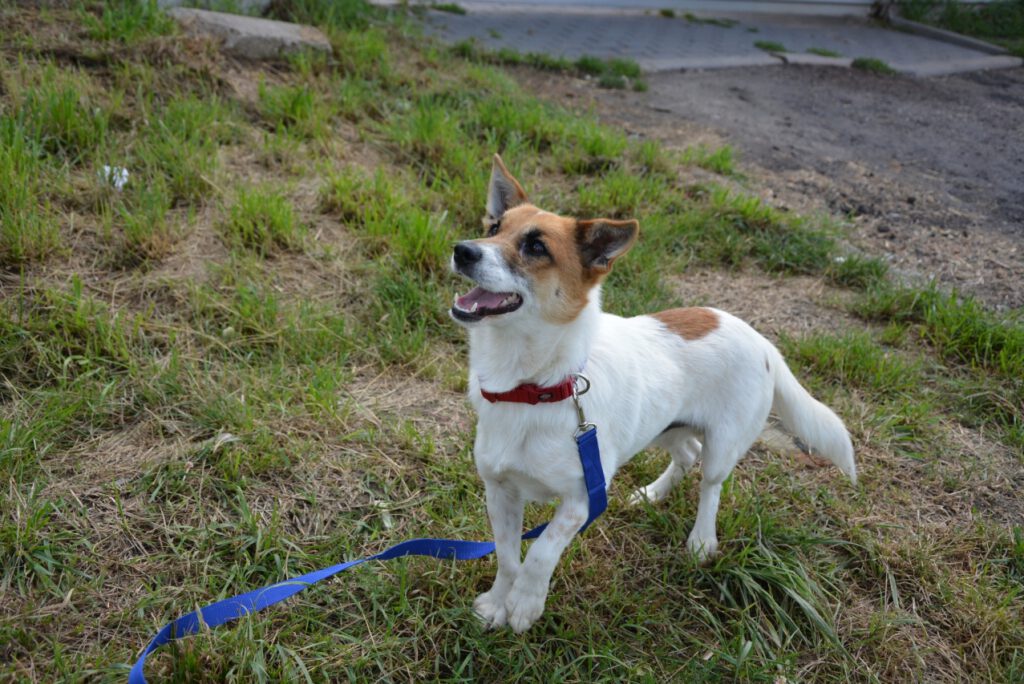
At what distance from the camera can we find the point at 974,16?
43.0 feet

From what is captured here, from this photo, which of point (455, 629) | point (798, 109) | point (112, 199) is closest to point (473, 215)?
point (112, 199)

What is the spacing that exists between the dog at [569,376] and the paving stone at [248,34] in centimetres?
372

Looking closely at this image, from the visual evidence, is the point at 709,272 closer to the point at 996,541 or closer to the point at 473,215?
the point at 473,215

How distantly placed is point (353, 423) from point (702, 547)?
4.89 ft

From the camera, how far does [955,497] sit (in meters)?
2.99

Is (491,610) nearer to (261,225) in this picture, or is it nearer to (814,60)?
(261,225)

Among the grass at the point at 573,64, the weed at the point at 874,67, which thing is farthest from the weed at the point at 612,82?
the weed at the point at 874,67

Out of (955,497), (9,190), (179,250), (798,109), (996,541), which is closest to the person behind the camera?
(996,541)

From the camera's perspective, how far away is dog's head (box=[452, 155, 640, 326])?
2105 mm

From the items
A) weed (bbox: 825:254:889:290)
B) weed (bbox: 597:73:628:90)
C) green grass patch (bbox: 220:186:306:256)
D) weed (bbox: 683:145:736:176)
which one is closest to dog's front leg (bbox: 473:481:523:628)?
green grass patch (bbox: 220:186:306:256)

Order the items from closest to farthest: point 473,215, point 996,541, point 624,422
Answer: point 624,422, point 996,541, point 473,215

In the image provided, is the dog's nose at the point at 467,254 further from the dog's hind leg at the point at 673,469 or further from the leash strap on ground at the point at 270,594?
the dog's hind leg at the point at 673,469

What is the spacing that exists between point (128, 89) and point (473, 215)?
2355 millimetres

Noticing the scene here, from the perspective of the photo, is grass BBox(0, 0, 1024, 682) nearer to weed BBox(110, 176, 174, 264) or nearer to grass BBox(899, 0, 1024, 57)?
weed BBox(110, 176, 174, 264)
